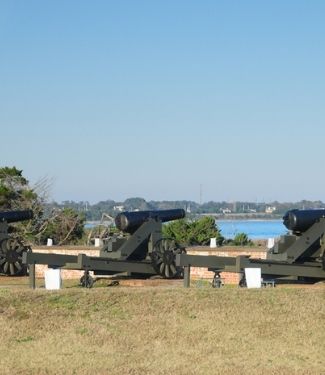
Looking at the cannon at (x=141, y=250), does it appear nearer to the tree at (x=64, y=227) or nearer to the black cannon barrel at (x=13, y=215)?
the black cannon barrel at (x=13, y=215)

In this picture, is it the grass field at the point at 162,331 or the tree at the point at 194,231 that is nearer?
the grass field at the point at 162,331

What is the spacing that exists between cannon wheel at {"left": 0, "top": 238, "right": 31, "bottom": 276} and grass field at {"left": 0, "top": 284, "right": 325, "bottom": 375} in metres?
6.77

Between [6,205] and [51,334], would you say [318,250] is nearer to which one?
[51,334]

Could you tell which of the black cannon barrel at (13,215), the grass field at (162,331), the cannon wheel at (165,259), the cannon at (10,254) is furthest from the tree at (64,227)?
the grass field at (162,331)

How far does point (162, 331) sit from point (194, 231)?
93.8 ft

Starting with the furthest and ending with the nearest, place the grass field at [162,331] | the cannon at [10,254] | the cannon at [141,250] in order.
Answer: the cannon at [10,254] < the cannon at [141,250] < the grass field at [162,331]

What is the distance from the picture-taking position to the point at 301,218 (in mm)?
18609

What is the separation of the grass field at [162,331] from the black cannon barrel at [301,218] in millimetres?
3021

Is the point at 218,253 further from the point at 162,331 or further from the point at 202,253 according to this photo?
the point at 162,331

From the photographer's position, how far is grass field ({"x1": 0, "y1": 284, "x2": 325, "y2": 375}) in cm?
1166

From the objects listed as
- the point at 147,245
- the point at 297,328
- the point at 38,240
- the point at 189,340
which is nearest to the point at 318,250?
the point at 147,245

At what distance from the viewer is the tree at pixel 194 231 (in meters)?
40.4

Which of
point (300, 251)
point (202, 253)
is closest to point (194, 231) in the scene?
point (202, 253)

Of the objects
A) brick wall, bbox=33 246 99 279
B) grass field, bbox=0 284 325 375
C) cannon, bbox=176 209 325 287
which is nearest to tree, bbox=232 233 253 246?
brick wall, bbox=33 246 99 279
